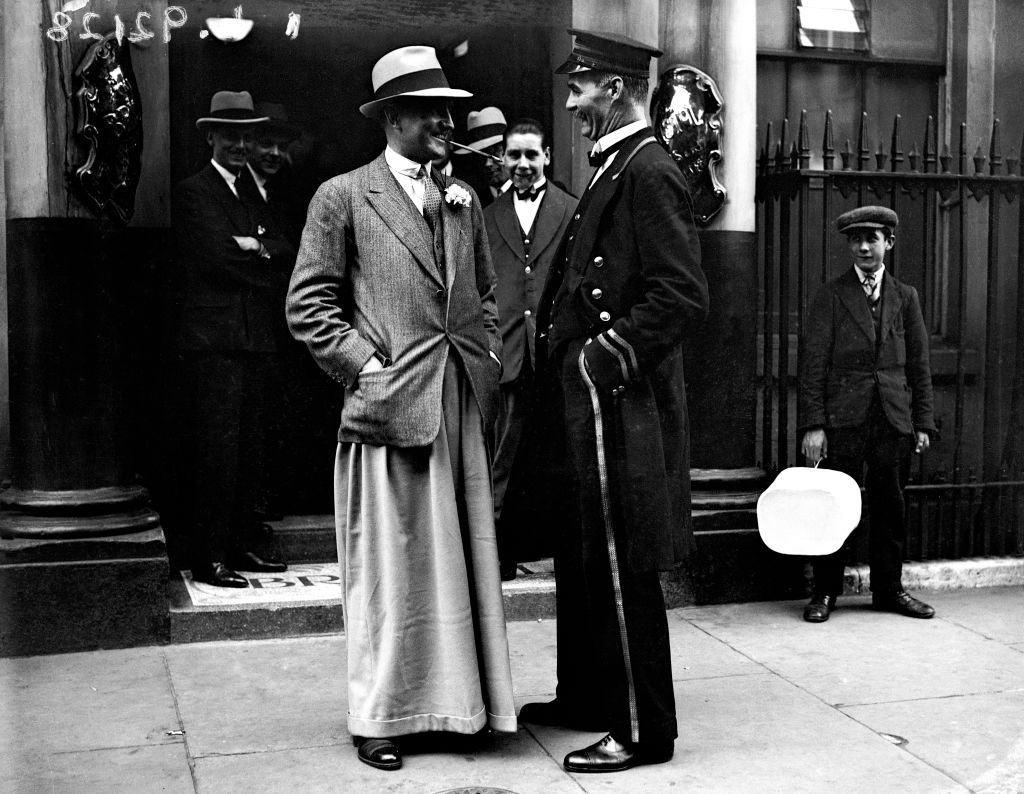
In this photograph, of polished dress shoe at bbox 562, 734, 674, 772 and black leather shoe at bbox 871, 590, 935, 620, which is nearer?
polished dress shoe at bbox 562, 734, 674, 772

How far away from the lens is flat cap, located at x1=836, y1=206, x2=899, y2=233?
6.46 m

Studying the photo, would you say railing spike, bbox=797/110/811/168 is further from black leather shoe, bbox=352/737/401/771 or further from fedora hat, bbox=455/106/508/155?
black leather shoe, bbox=352/737/401/771

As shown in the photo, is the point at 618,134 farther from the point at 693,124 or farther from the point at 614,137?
the point at 693,124

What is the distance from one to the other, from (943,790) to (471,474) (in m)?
1.84

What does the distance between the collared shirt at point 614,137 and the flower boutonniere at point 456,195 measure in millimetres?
463

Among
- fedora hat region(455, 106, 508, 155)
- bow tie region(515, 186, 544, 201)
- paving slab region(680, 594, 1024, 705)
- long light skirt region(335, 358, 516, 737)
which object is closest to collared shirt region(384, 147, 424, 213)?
long light skirt region(335, 358, 516, 737)

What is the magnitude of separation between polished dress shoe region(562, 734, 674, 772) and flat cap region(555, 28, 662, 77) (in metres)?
2.23

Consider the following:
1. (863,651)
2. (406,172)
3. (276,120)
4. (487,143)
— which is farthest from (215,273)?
(863,651)

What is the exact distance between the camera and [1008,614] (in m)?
6.58

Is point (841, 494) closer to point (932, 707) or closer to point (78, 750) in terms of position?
point (932, 707)

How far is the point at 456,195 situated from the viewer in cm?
458

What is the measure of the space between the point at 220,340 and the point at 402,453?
2.33 m

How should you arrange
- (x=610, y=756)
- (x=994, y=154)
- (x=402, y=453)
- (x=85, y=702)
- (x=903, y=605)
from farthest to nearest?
(x=994, y=154) → (x=903, y=605) → (x=85, y=702) → (x=402, y=453) → (x=610, y=756)

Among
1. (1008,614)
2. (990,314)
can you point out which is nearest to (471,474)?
(1008,614)
